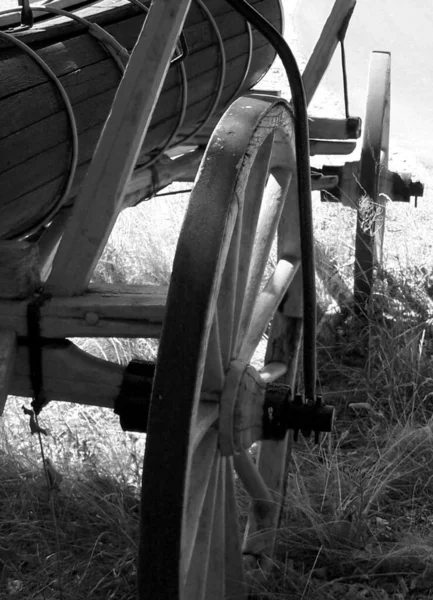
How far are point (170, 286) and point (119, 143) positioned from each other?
1.49ft

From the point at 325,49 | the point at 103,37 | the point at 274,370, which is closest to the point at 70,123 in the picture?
the point at 103,37

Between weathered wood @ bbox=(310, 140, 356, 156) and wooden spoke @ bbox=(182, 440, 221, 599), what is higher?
weathered wood @ bbox=(310, 140, 356, 156)

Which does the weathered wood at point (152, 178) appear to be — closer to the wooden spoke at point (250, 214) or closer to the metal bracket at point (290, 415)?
the wooden spoke at point (250, 214)

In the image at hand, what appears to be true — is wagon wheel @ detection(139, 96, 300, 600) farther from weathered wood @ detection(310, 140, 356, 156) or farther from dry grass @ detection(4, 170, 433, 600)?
weathered wood @ detection(310, 140, 356, 156)

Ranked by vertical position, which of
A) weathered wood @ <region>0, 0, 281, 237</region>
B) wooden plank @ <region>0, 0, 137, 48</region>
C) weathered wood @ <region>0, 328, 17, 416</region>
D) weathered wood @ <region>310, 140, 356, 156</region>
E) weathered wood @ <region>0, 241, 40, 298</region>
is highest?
wooden plank @ <region>0, 0, 137, 48</region>

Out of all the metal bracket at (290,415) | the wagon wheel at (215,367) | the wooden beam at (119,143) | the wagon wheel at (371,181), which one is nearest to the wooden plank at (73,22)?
the wooden beam at (119,143)

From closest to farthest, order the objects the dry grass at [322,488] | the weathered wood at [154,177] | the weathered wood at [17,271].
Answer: the weathered wood at [17,271]
the dry grass at [322,488]
the weathered wood at [154,177]

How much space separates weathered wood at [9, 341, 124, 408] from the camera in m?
1.85

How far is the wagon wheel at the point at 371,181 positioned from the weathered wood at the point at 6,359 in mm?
2295

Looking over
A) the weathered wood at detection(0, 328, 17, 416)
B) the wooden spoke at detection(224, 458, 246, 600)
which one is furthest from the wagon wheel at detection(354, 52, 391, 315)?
the weathered wood at detection(0, 328, 17, 416)

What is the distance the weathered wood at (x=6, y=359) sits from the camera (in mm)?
1765

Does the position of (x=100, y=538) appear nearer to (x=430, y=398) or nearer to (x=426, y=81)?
(x=430, y=398)

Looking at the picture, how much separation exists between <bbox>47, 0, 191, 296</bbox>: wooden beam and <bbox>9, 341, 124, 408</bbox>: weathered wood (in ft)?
0.58

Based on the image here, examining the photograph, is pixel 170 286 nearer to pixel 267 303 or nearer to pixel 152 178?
pixel 267 303
